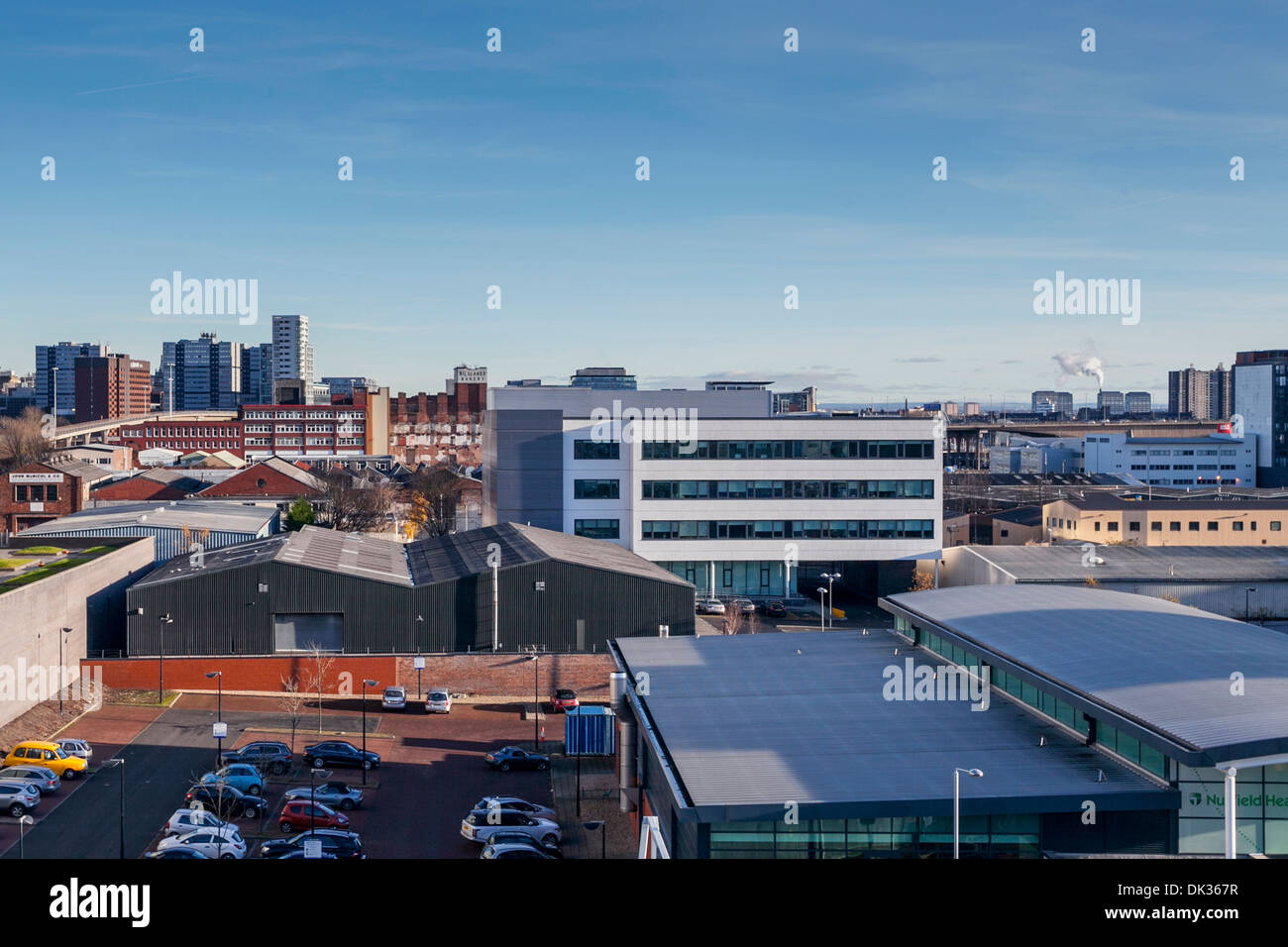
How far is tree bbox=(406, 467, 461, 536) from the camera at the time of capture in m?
70.7

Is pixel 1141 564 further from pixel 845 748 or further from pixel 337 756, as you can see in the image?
pixel 337 756

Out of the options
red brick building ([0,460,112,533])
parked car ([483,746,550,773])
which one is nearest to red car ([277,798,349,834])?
parked car ([483,746,550,773])

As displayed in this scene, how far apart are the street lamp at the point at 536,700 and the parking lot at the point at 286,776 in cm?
32

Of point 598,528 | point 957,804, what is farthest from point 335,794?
point 598,528

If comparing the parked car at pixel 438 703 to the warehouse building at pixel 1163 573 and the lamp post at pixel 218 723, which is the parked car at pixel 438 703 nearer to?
the lamp post at pixel 218 723

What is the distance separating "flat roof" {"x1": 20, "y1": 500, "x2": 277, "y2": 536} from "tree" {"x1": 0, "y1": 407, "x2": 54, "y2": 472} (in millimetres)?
40097

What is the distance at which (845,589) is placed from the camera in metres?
55.0

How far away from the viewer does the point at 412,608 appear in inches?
1377

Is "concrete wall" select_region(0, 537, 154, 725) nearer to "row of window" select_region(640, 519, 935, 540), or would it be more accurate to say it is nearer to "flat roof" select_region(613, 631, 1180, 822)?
"flat roof" select_region(613, 631, 1180, 822)

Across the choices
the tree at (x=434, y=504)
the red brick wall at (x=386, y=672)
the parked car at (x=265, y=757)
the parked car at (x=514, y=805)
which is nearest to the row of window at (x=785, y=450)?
the red brick wall at (x=386, y=672)

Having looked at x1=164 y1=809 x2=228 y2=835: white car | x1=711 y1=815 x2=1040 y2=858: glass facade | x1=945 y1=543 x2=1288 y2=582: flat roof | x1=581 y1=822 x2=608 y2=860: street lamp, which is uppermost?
x1=945 y1=543 x2=1288 y2=582: flat roof

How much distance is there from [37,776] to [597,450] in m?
29.8
